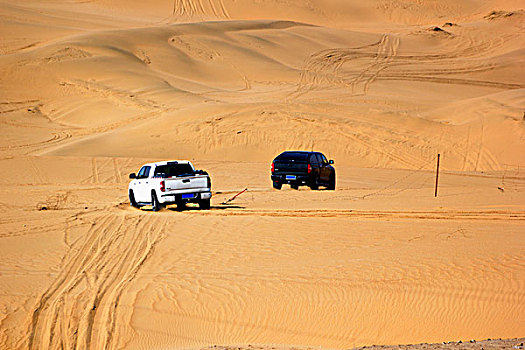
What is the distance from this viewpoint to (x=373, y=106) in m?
38.3

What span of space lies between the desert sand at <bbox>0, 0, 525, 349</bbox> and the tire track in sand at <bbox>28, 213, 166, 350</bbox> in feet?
0.13

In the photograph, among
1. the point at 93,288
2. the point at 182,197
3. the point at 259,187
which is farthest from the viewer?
the point at 259,187

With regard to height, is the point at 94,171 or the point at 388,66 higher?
the point at 388,66

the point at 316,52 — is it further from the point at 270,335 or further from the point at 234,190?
the point at 270,335

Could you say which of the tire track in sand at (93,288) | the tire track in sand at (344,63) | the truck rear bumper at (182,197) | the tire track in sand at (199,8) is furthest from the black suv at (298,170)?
the tire track in sand at (199,8)

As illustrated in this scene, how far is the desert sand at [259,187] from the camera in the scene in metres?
8.95

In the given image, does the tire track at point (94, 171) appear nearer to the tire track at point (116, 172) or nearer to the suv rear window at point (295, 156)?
the tire track at point (116, 172)

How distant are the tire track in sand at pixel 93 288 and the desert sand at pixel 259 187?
4 cm

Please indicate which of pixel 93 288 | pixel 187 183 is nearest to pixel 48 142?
pixel 187 183

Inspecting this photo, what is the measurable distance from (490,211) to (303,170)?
6.97 meters

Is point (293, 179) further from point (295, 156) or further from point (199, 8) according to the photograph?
point (199, 8)

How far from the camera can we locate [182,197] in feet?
55.3

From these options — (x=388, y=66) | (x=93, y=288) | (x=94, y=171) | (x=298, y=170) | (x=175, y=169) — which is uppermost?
(x=388, y=66)

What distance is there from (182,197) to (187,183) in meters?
0.36
